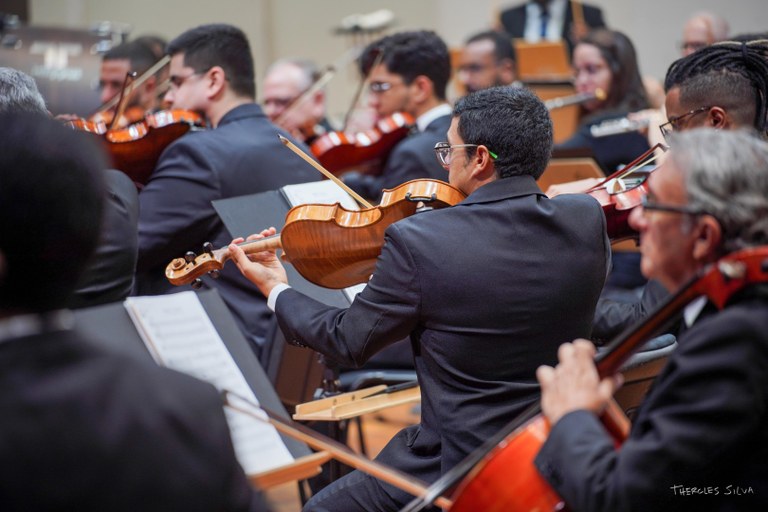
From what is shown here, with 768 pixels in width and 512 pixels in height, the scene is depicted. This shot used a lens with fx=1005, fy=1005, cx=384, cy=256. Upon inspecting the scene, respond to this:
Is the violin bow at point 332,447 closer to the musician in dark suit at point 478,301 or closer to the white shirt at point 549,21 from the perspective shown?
the musician in dark suit at point 478,301

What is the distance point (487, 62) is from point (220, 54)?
2391 millimetres

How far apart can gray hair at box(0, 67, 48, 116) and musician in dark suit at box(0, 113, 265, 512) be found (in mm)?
1292

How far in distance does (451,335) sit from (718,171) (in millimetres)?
751

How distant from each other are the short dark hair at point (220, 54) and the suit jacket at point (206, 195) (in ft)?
0.94

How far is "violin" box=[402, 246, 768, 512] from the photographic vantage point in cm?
150

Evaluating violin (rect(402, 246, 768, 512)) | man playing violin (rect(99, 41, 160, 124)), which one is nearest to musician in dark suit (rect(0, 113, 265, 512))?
violin (rect(402, 246, 768, 512))

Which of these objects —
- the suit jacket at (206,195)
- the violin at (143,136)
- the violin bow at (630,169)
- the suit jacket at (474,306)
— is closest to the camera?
the suit jacket at (474,306)

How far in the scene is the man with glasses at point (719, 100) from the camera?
8.44ft

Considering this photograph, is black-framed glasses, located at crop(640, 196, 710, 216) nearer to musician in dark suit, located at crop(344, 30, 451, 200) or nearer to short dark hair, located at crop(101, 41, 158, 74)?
musician in dark suit, located at crop(344, 30, 451, 200)

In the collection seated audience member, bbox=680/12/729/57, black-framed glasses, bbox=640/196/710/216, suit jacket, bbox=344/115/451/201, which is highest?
black-framed glasses, bbox=640/196/710/216

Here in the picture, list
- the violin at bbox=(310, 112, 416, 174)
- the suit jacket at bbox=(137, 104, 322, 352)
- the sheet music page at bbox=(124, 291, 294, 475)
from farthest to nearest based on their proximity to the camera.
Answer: the violin at bbox=(310, 112, 416, 174) → the suit jacket at bbox=(137, 104, 322, 352) → the sheet music page at bbox=(124, 291, 294, 475)

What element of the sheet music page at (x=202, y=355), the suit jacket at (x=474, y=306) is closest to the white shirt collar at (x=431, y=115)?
the suit jacket at (x=474, y=306)

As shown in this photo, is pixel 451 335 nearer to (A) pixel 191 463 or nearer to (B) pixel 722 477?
(B) pixel 722 477

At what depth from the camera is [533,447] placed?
1645 mm
